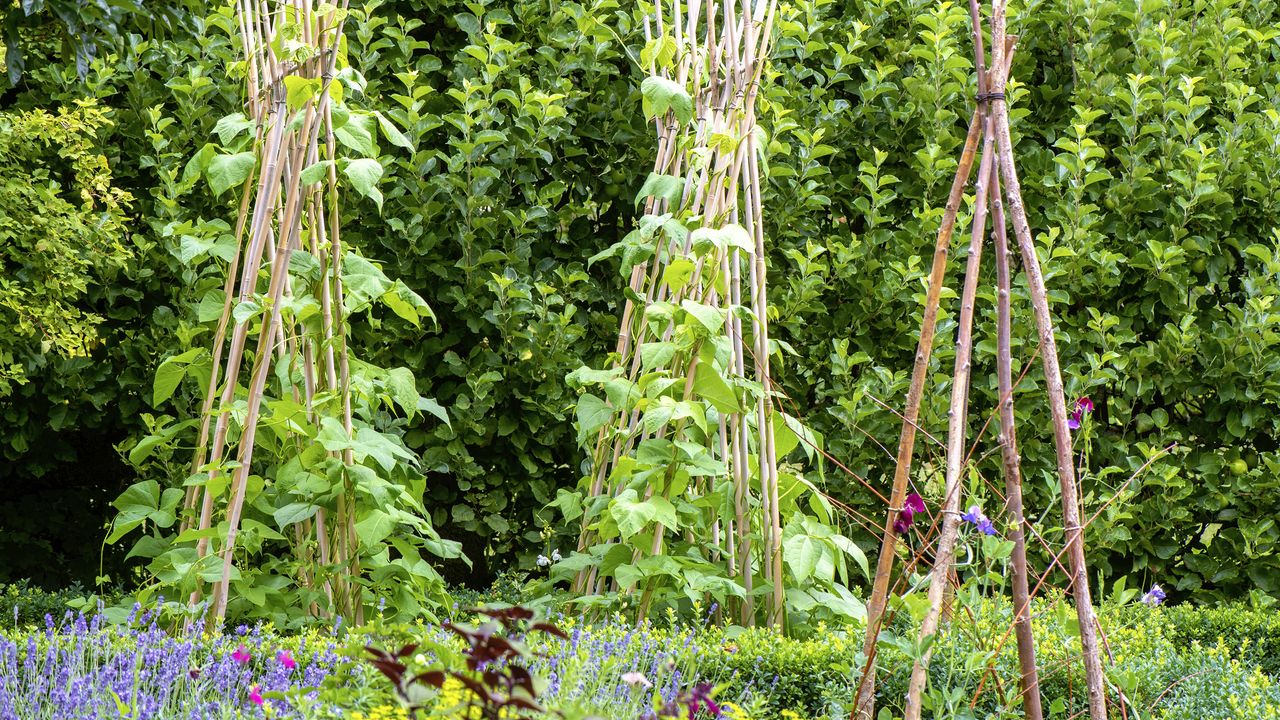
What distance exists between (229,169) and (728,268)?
1333 millimetres

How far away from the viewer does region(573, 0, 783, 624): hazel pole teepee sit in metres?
3.05

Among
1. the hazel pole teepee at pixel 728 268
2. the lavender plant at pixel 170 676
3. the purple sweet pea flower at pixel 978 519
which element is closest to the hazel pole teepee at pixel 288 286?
the lavender plant at pixel 170 676

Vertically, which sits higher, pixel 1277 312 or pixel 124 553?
pixel 1277 312

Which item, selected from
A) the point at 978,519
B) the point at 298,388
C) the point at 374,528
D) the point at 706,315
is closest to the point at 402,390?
the point at 298,388

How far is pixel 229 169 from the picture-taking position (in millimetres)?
2920

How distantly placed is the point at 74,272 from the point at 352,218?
38.6 inches

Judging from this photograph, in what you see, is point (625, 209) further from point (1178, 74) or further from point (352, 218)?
point (1178, 74)

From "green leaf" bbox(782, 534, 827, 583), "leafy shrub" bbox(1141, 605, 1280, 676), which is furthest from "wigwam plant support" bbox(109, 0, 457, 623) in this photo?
"leafy shrub" bbox(1141, 605, 1280, 676)

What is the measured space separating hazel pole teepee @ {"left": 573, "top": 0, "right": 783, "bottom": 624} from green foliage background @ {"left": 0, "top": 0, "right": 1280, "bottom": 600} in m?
0.83

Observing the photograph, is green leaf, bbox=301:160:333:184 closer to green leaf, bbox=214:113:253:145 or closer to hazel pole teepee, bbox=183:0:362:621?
hazel pole teepee, bbox=183:0:362:621

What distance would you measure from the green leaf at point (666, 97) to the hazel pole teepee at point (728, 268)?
39mm

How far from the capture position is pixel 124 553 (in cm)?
446

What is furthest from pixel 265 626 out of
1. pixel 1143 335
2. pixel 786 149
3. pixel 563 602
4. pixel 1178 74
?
pixel 1178 74

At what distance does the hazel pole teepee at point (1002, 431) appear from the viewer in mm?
2170
